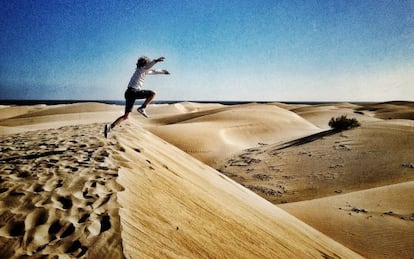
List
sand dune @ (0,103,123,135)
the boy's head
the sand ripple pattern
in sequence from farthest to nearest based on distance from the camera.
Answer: sand dune @ (0,103,123,135) → the boy's head → the sand ripple pattern

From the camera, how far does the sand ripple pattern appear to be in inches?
73.0

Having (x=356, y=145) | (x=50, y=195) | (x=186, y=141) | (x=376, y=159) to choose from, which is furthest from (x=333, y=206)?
(x=186, y=141)

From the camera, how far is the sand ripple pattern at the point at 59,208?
1855 mm

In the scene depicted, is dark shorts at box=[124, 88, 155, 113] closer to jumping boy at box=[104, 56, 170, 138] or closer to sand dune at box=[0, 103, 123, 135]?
jumping boy at box=[104, 56, 170, 138]

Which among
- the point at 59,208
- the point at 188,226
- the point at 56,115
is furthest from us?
the point at 56,115

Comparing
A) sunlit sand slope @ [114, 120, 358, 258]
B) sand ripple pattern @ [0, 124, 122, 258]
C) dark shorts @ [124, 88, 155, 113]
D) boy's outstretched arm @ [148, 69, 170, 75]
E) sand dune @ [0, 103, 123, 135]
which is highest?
boy's outstretched arm @ [148, 69, 170, 75]

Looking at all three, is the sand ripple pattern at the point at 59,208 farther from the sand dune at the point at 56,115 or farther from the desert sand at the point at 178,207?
the sand dune at the point at 56,115

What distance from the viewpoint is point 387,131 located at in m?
12.6

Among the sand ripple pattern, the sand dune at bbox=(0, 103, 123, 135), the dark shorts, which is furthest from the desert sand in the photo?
the sand dune at bbox=(0, 103, 123, 135)

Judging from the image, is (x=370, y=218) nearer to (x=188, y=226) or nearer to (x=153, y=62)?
(x=188, y=226)

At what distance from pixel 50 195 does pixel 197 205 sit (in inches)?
63.7

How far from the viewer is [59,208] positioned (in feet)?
7.62

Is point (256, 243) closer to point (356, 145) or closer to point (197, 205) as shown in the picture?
point (197, 205)

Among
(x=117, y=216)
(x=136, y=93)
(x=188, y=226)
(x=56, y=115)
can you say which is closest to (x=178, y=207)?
(x=188, y=226)
